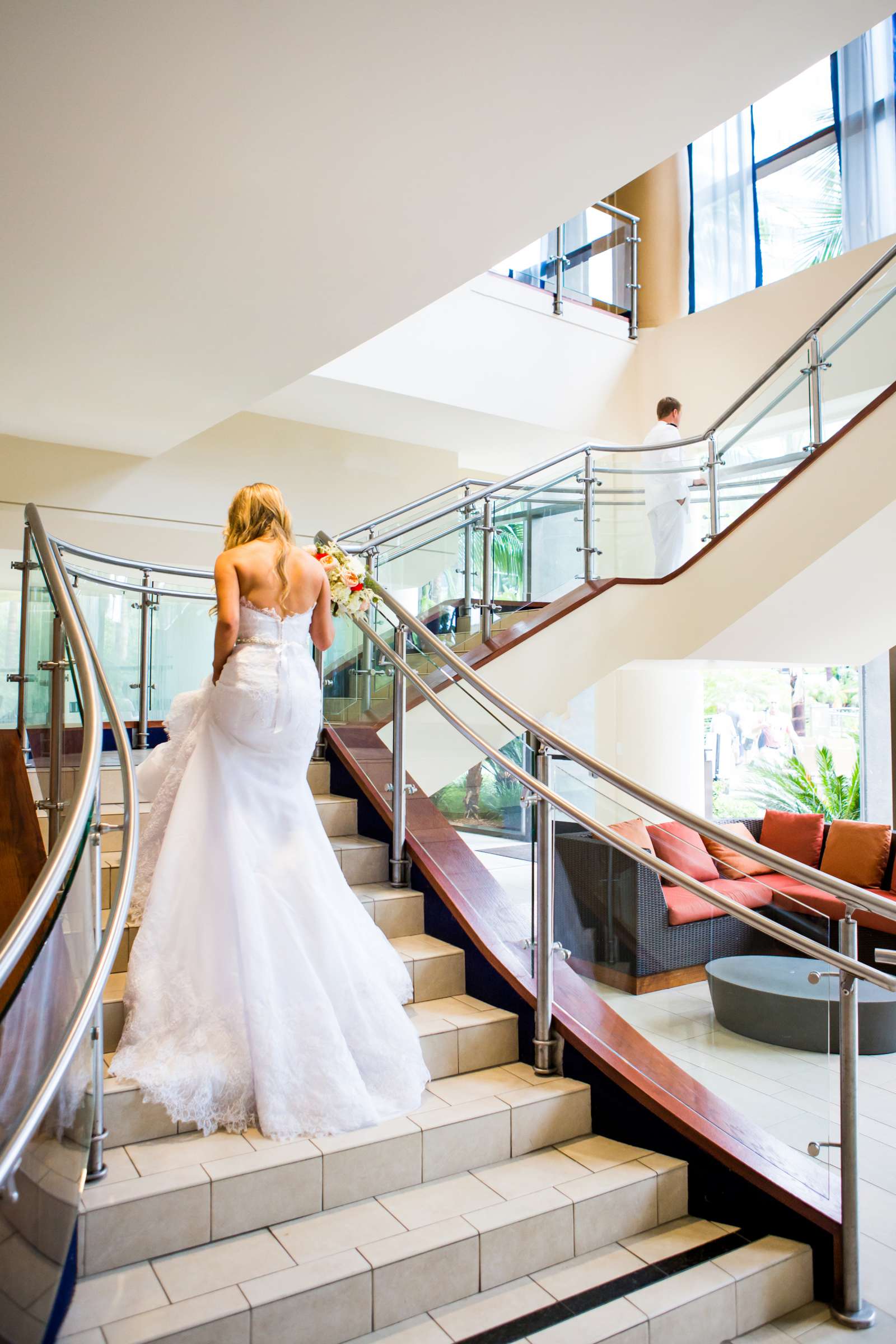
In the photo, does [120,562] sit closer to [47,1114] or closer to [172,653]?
[172,653]

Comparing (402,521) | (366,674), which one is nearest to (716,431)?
(402,521)

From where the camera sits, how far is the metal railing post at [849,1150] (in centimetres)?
258

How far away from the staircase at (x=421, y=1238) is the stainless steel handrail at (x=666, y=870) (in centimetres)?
78

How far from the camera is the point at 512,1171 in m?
2.76

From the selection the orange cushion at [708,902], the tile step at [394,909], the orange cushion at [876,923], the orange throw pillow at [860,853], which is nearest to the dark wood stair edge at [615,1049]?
the tile step at [394,909]

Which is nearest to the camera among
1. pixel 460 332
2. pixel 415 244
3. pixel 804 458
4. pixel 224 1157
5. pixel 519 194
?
pixel 224 1157

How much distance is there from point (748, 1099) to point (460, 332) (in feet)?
22.7

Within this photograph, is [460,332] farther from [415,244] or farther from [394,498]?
[415,244]

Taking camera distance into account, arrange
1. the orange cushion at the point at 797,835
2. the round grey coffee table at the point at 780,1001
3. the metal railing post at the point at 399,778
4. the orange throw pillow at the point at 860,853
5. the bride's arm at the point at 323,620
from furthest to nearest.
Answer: the orange cushion at the point at 797,835
the orange throw pillow at the point at 860,853
the metal railing post at the point at 399,778
the bride's arm at the point at 323,620
the round grey coffee table at the point at 780,1001

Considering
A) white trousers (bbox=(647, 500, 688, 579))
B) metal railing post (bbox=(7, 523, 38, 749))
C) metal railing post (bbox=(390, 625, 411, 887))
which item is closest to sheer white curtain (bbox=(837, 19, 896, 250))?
white trousers (bbox=(647, 500, 688, 579))

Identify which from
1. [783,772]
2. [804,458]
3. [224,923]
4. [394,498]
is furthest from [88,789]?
[783,772]

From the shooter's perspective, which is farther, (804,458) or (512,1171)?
(804,458)

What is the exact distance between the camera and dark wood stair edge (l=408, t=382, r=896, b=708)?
543cm

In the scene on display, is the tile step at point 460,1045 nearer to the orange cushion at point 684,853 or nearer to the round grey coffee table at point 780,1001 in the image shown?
the round grey coffee table at point 780,1001
